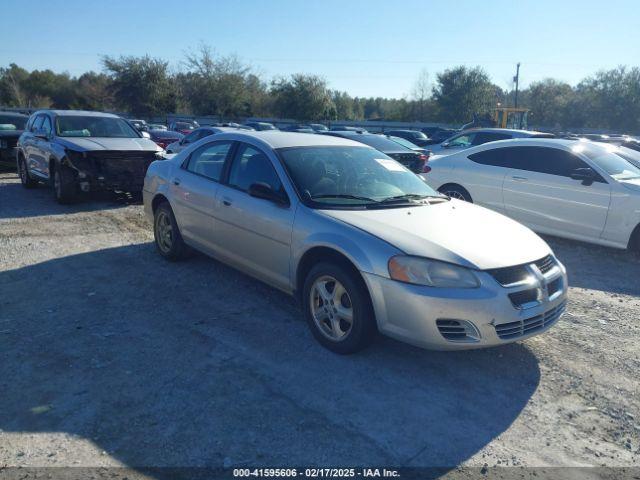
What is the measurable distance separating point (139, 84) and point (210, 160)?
46161mm

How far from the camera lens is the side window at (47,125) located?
408 inches

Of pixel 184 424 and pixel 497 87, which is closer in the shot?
pixel 184 424

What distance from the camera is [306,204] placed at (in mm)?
4383

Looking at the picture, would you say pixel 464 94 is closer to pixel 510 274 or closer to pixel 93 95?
pixel 93 95

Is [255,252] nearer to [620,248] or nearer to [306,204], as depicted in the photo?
[306,204]

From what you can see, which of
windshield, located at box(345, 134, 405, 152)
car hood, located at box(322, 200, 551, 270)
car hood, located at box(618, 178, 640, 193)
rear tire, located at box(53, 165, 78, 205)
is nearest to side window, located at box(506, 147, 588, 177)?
car hood, located at box(618, 178, 640, 193)

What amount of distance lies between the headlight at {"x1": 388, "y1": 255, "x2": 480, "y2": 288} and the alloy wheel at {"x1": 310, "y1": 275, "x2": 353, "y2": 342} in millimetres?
457

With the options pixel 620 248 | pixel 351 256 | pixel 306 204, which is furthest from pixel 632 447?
pixel 620 248

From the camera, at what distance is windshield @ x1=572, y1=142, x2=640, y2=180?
24.5 feet

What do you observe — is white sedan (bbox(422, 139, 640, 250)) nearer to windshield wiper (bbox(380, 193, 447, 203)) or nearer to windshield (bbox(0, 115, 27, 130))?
windshield wiper (bbox(380, 193, 447, 203))

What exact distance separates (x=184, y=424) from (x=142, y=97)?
161ft

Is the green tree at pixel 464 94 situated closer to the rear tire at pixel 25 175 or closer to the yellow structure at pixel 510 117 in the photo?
the yellow structure at pixel 510 117

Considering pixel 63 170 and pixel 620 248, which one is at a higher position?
pixel 63 170

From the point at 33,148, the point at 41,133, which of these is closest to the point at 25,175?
the point at 33,148
